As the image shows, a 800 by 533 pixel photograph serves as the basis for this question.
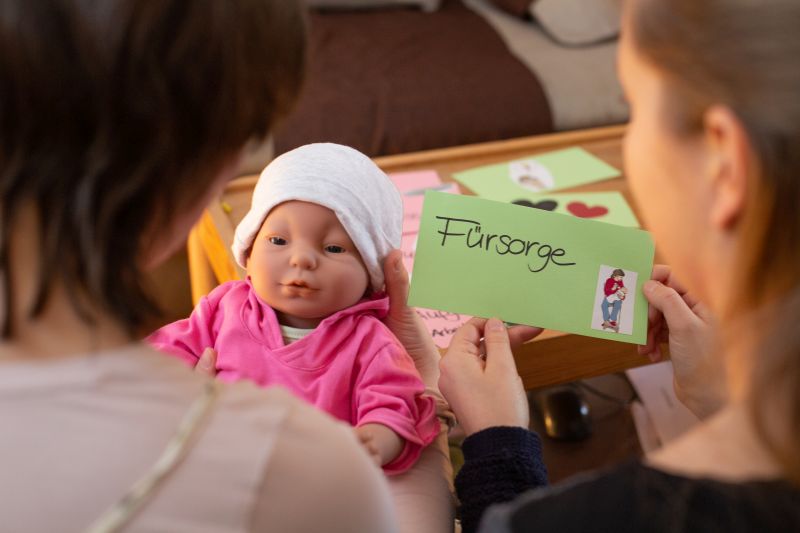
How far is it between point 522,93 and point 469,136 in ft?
0.65

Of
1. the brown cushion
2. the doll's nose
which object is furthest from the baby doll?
the brown cushion

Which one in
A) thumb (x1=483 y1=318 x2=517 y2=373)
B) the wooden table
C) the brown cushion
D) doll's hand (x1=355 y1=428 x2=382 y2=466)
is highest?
thumb (x1=483 y1=318 x2=517 y2=373)

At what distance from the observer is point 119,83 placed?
1.49 ft

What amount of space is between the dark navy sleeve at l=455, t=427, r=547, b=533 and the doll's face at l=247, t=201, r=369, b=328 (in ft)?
0.88

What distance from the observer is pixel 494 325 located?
1.03 meters

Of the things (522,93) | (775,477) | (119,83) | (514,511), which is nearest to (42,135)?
(119,83)

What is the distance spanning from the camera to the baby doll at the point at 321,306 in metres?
1.00

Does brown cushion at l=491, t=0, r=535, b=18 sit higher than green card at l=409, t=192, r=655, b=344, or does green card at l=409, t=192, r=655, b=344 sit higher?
green card at l=409, t=192, r=655, b=344

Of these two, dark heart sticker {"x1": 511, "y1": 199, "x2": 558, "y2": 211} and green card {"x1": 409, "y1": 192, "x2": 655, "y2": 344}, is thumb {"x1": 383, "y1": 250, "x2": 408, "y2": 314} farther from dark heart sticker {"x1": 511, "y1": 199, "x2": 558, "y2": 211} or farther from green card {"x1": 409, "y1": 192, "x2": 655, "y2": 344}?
dark heart sticker {"x1": 511, "y1": 199, "x2": 558, "y2": 211}

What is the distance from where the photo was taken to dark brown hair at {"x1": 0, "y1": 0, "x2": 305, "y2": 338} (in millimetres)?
437

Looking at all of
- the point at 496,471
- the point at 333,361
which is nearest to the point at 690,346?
the point at 496,471

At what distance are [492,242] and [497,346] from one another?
14 cm

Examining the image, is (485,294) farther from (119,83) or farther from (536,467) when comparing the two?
(119,83)

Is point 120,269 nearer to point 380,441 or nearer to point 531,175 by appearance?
point 380,441
